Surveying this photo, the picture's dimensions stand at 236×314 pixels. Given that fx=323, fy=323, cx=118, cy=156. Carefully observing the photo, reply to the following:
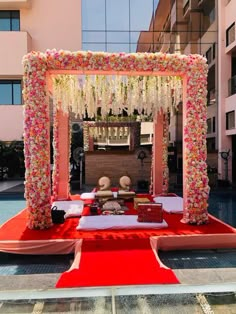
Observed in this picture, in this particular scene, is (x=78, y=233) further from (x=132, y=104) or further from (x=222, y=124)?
(x=222, y=124)

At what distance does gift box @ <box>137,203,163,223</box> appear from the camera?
6.15m

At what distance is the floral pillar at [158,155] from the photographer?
33.2ft

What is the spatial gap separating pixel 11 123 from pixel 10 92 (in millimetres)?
1685

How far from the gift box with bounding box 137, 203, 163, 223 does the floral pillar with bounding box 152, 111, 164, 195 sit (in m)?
4.30

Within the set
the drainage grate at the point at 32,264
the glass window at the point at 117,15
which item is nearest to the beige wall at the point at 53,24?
the glass window at the point at 117,15

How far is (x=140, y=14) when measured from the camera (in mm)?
15156

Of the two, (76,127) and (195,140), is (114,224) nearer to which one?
(195,140)

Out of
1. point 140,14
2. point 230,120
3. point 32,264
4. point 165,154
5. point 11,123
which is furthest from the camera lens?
point 11,123

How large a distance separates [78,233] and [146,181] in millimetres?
7988

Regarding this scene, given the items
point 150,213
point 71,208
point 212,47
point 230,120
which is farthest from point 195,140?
point 212,47

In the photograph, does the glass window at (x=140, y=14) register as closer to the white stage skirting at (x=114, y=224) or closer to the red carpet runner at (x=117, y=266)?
the white stage skirting at (x=114, y=224)

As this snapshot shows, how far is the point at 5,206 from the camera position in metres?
9.85

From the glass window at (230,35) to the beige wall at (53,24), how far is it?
715 cm

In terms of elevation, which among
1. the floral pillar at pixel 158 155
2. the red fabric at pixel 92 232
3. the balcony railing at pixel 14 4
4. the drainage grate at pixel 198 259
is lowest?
the drainage grate at pixel 198 259
